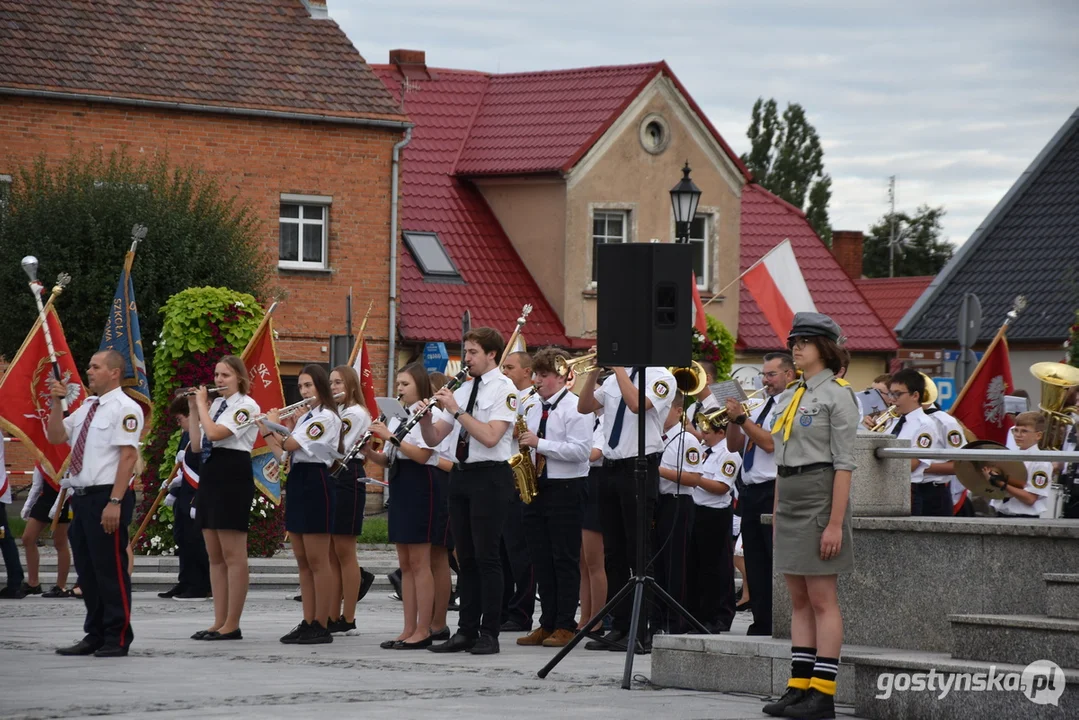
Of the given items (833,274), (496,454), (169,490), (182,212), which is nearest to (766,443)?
(496,454)

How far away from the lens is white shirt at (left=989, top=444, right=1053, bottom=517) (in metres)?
13.4

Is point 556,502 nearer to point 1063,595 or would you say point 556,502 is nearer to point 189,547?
point 1063,595

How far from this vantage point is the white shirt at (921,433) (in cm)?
1427

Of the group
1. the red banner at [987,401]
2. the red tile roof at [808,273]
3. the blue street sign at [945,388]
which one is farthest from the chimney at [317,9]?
the red banner at [987,401]

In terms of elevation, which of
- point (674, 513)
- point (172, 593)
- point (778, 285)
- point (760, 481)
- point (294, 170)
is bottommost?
point (172, 593)

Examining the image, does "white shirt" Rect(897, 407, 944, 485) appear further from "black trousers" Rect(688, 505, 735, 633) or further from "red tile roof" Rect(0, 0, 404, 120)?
"red tile roof" Rect(0, 0, 404, 120)

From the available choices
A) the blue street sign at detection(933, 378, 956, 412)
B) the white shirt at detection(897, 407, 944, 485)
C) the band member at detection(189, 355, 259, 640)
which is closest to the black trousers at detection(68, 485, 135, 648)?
the band member at detection(189, 355, 259, 640)

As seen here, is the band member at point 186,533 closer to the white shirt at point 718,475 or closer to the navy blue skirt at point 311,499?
the navy blue skirt at point 311,499

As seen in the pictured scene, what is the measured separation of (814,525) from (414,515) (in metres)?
3.87

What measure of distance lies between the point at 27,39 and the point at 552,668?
23670 millimetres

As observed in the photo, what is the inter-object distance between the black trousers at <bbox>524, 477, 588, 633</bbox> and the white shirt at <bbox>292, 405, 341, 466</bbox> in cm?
164

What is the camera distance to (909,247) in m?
77.1

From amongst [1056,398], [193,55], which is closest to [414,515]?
[1056,398]

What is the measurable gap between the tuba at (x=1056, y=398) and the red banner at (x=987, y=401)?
3450 mm
